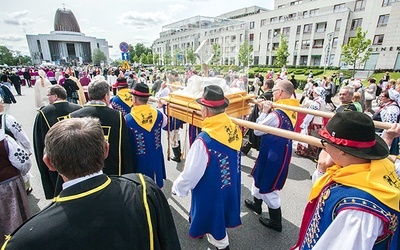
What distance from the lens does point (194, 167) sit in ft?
7.21

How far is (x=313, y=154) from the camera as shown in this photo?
5.54 metres

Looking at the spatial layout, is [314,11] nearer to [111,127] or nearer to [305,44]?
[305,44]

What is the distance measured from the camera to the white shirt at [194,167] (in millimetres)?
2193

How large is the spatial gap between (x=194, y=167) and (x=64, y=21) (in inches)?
4390

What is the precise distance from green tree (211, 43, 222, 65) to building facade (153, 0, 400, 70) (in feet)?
85.3

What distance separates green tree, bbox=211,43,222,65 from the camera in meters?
4.50

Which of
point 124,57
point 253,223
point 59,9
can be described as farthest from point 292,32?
point 59,9

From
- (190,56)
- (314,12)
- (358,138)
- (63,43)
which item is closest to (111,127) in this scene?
→ (358,138)

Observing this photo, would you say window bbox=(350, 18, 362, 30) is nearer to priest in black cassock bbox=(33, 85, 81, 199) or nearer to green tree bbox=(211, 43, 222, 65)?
green tree bbox=(211, 43, 222, 65)

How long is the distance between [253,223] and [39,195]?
12.7ft

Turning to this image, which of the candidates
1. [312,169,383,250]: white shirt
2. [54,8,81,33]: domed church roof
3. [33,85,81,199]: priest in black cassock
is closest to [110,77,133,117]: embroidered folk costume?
[33,85,81,199]: priest in black cassock

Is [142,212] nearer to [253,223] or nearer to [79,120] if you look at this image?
[79,120]

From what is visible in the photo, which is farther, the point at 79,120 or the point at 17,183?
the point at 17,183

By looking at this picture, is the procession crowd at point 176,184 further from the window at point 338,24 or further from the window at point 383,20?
the window at point 338,24
